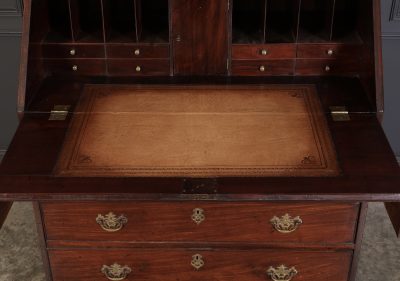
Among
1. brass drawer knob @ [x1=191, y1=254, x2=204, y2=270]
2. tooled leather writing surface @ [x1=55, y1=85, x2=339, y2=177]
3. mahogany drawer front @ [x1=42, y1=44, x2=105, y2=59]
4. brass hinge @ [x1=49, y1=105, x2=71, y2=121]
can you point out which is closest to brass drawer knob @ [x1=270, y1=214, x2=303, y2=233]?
tooled leather writing surface @ [x1=55, y1=85, x2=339, y2=177]

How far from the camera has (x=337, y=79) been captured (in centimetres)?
190

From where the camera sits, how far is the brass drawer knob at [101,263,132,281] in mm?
1664

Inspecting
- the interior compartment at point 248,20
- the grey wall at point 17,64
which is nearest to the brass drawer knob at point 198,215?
the interior compartment at point 248,20

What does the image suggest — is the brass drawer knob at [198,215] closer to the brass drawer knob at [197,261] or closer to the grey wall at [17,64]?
the brass drawer knob at [197,261]

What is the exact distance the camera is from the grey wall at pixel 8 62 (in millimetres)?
2303

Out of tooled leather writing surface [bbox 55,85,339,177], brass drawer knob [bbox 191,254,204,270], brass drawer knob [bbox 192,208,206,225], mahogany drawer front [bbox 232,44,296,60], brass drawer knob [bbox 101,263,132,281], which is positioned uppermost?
mahogany drawer front [bbox 232,44,296,60]

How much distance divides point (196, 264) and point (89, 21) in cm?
86

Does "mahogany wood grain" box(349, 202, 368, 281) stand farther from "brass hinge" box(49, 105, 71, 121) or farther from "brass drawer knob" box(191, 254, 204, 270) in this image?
"brass hinge" box(49, 105, 71, 121)

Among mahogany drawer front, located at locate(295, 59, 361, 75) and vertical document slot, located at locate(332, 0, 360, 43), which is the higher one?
vertical document slot, located at locate(332, 0, 360, 43)

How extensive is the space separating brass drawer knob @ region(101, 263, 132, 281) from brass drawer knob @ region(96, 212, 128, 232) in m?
0.15

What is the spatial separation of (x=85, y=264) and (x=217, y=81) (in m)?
0.68

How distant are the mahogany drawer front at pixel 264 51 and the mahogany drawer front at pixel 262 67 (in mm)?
16

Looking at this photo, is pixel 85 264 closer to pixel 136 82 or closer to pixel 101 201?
pixel 101 201

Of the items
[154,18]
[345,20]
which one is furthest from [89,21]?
[345,20]
